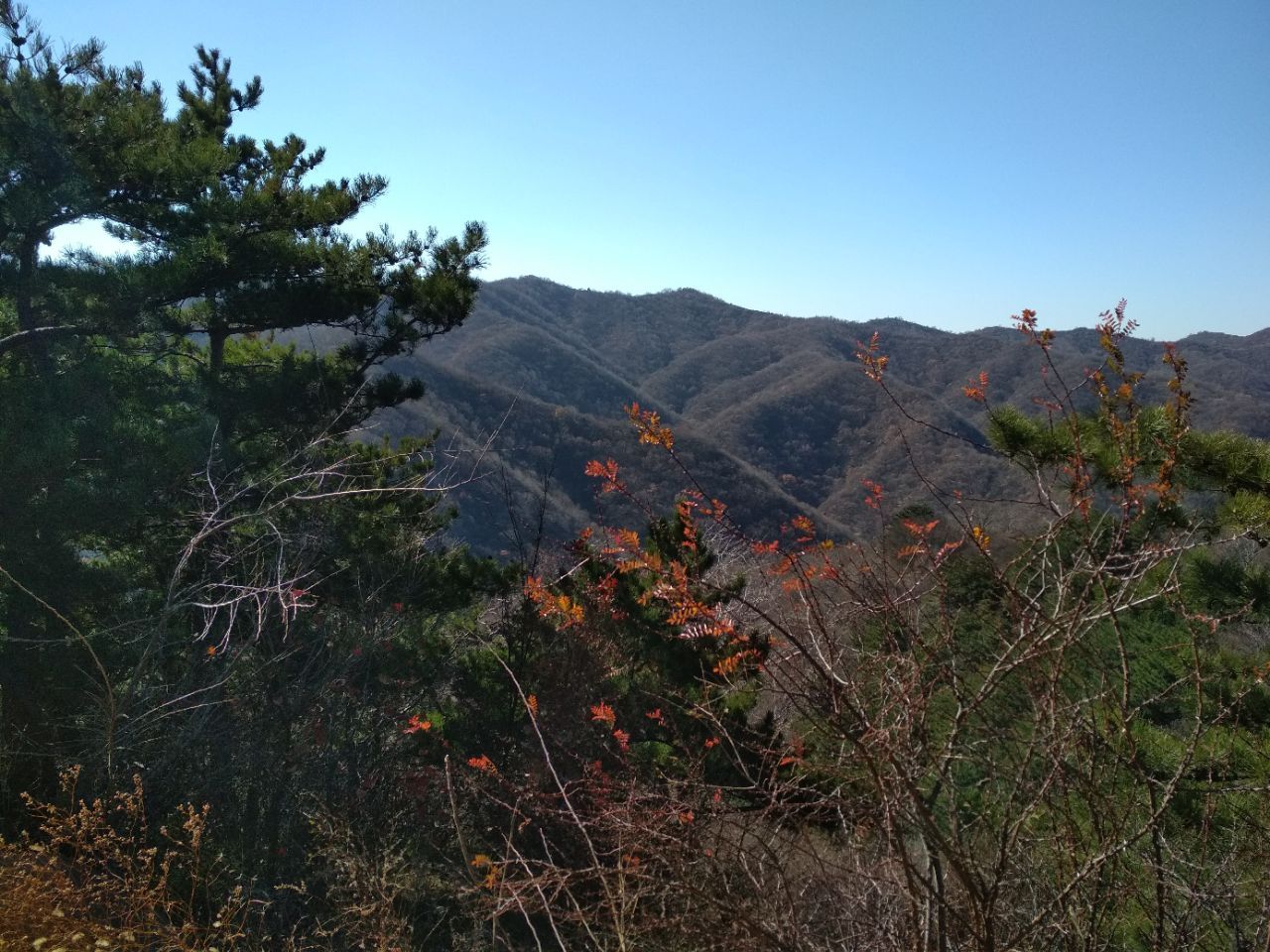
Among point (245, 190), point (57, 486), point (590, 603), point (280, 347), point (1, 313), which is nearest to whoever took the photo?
point (590, 603)

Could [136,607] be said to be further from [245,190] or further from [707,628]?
[707,628]

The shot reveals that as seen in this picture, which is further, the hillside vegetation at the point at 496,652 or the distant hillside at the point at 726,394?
the distant hillside at the point at 726,394

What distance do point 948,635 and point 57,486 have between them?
23.6 ft

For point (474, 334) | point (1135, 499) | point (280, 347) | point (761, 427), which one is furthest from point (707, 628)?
point (474, 334)

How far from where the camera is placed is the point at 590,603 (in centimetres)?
638

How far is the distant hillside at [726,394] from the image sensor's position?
39938 millimetres

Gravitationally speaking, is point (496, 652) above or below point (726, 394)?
below

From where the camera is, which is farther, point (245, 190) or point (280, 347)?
point (280, 347)

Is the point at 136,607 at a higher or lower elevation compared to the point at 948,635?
lower

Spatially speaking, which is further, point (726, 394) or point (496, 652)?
point (726, 394)

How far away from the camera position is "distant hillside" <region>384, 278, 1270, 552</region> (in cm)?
3994

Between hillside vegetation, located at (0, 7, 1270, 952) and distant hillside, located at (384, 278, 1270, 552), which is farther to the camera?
distant hillside, located at (384, 278, 1270, 552)

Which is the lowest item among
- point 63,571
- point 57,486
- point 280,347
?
point 63,571

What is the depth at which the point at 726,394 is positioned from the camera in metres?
79.8
